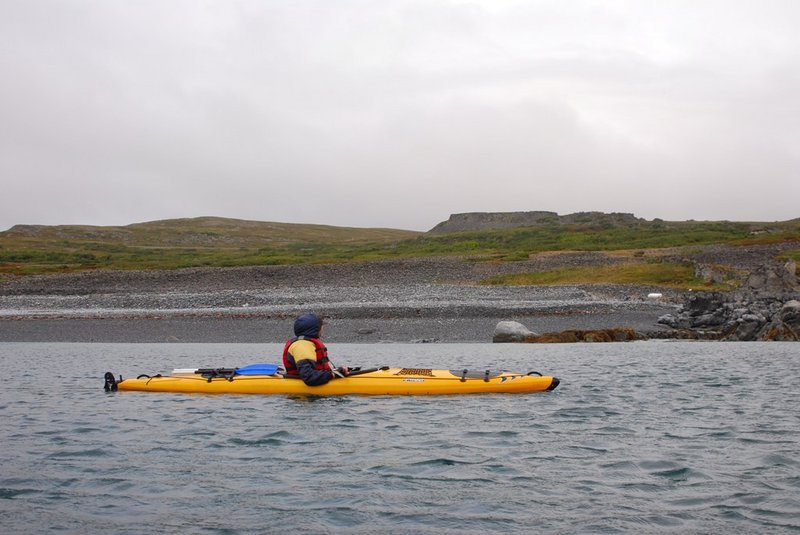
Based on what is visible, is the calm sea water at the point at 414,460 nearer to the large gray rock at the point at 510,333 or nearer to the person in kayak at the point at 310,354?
the person in kayak at the point at 310,354

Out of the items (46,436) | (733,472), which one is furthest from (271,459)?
(733,472)

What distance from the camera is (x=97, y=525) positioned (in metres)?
8.02

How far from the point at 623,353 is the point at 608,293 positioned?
16.1m

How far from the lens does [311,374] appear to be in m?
16.3

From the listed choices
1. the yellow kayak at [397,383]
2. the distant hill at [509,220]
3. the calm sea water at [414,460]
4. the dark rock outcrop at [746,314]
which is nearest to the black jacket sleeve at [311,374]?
the yellow kayak at [397,383]

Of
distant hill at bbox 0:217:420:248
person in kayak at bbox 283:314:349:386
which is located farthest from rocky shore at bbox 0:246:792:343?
distant hill at bbox 0:217:420:248

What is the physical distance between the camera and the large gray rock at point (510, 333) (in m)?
29.3

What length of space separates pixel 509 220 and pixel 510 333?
80.4 meters

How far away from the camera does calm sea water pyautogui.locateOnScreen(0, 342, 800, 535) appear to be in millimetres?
8172

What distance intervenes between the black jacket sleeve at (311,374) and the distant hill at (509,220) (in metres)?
76.3

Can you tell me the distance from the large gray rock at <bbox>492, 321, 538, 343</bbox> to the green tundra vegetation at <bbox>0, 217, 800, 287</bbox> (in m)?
17.1

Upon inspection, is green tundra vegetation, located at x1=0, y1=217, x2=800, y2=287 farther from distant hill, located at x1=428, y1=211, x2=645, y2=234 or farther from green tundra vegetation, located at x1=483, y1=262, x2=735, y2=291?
distant hill, located at x1=428, y1=211, x2=645, y2=234

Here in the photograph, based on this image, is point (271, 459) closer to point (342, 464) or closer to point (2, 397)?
point (342, 464)

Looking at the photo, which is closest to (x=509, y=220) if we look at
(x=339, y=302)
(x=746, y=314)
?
(x=339, y=302)
